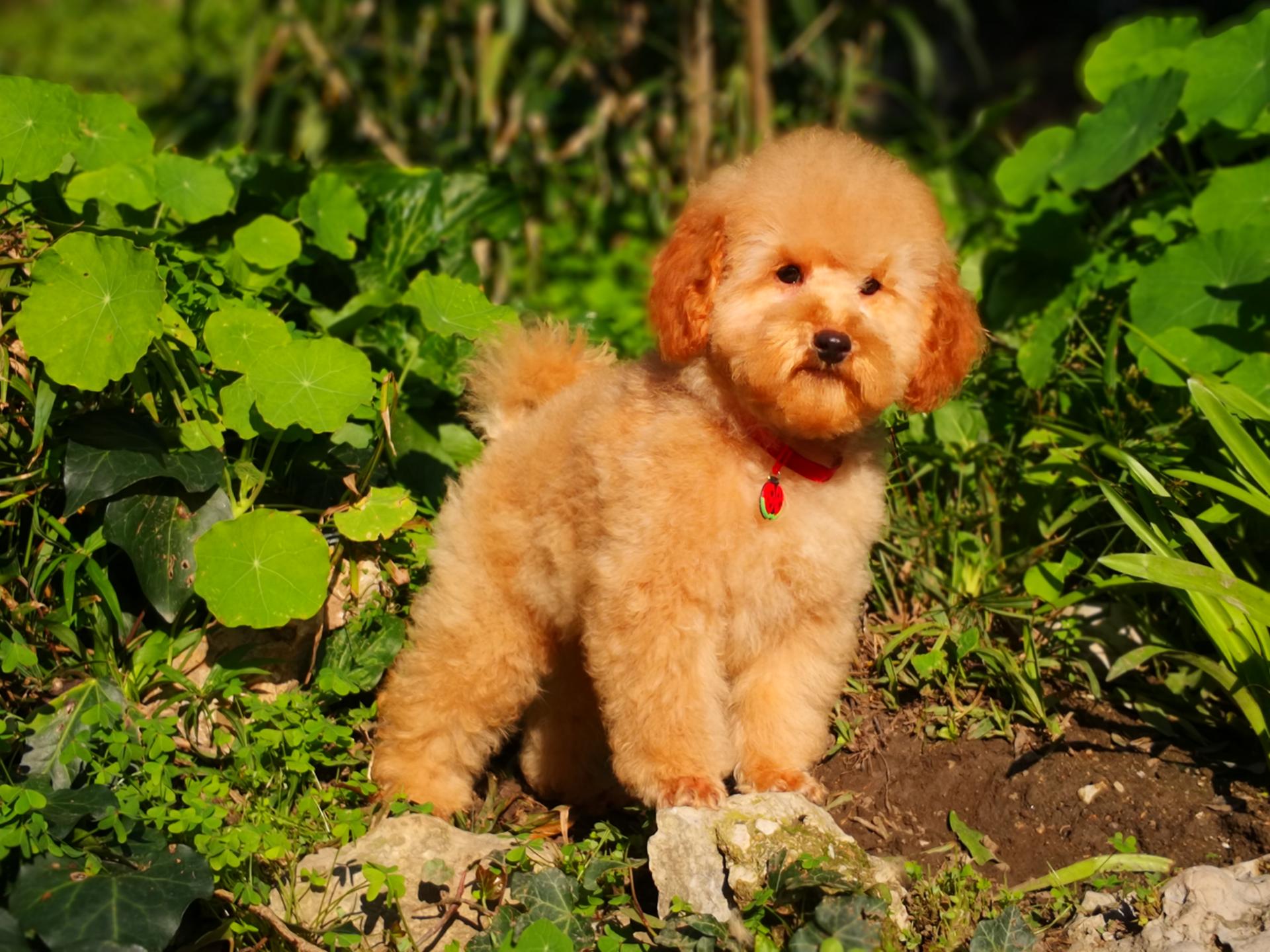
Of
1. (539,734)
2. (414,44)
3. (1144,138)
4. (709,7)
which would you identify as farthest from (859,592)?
(414,44)

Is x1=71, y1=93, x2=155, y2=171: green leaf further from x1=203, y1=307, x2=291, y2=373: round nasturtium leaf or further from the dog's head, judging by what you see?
the dog's head

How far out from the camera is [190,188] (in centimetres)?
366

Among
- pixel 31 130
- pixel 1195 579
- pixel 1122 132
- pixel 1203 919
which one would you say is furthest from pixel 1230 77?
pixel 31 130

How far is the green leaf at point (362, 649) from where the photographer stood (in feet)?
10.8

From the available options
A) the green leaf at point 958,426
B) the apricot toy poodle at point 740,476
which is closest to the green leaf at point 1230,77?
the green leaf at point 958,426

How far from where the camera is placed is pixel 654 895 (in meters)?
2.82

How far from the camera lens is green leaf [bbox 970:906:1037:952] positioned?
2488 mm

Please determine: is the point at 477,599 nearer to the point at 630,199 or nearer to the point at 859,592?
the point at 859,592

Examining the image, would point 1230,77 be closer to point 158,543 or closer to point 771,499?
point 771,499

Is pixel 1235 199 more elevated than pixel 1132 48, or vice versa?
pixel 1132 48

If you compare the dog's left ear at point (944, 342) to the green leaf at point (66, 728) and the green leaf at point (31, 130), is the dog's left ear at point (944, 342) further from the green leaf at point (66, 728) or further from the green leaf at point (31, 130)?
the green leaf at point (31, 130)

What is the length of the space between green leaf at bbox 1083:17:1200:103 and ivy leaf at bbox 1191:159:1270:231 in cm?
61

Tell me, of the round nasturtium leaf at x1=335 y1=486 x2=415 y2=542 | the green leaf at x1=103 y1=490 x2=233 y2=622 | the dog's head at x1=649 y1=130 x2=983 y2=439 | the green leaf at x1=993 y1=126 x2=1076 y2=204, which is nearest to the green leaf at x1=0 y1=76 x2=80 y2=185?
the green leaf at x1=103 y1=490 x2=233 y2=622

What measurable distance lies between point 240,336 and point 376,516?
592mm
